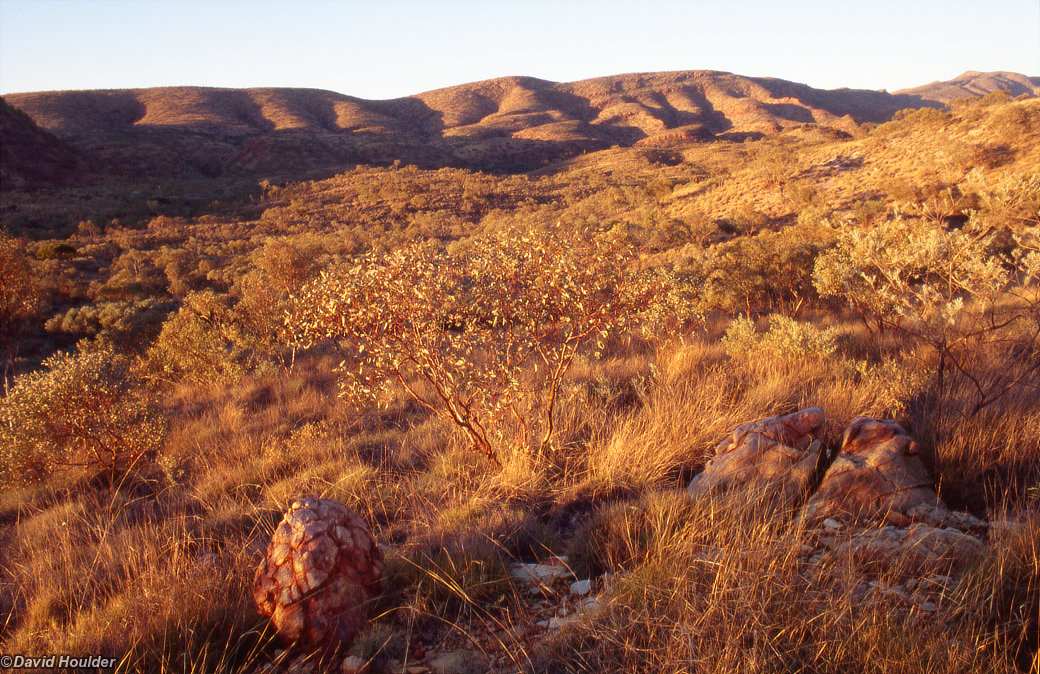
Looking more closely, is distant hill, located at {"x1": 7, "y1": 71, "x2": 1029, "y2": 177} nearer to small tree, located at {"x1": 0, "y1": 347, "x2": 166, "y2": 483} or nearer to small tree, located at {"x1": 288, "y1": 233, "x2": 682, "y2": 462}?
small tree, located at {"x1": 0, "y1": 347, "x2": 166, "y2": 483}

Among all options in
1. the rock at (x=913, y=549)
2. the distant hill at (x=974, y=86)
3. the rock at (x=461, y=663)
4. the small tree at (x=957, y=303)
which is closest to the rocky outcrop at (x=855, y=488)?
the rock at (x=913, y=549)

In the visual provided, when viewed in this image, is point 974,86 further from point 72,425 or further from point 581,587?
point 72,425

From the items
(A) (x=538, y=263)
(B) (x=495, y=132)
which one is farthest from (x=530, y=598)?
(B) (x=495, y=132)

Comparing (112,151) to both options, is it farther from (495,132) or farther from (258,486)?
(258,486)

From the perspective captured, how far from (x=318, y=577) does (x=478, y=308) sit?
2.27 meters

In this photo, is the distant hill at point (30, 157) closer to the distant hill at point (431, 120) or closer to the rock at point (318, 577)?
the distant hill at point (431, 120)

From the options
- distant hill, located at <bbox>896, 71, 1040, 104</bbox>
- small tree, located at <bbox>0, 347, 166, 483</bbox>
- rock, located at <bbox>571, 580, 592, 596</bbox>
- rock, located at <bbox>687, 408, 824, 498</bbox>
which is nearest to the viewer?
rock, located at <bbox>571, 580, 592, 596</bbox>

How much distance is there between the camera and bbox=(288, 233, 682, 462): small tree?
156 inches

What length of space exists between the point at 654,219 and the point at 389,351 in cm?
2168

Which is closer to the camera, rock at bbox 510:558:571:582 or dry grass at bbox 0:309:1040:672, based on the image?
dry grass at bbox 0:309:1040:672

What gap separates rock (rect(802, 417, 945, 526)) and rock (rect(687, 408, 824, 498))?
155 millimetres

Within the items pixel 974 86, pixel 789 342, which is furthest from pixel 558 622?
pixel 974 86

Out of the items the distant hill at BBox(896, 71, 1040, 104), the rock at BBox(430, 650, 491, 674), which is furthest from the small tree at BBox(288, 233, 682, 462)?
the distant hill at BBox(896, 71, 1040, 104)

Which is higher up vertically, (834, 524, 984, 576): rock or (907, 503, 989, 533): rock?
(834, 524, 984, 576): rock
